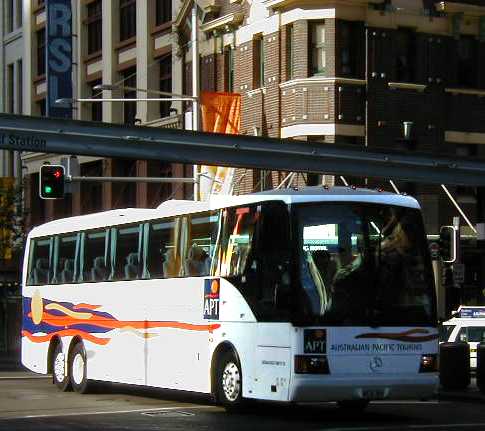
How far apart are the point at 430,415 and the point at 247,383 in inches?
114

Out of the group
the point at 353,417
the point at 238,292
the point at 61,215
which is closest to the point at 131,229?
the point at 238,292

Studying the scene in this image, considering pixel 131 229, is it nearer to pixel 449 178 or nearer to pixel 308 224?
pixel 308 224

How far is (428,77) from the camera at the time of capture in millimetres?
40469

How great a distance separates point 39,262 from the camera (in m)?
27.2

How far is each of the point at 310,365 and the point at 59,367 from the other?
29.6 feet

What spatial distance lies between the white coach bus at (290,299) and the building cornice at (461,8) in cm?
2064

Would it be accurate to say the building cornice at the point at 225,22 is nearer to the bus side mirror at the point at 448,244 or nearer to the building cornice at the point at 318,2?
the building cornice at the point at 318,2

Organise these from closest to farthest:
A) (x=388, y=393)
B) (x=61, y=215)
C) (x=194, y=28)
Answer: (x=388, y=393) < (x=194, y=28) < (x=61, y=215)

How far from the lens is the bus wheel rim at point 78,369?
2456cm

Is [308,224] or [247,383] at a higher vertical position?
[308,224]

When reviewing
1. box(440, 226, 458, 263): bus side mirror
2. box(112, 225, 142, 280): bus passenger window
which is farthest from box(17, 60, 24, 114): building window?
box(440, 226, 458, 263): bus side mirror

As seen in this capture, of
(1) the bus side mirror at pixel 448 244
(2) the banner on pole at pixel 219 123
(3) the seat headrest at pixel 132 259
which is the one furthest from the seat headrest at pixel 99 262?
(2) the banner on pole at pixel 219 123

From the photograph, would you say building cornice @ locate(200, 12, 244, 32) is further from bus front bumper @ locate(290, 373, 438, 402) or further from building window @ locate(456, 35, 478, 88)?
bus front bumper @ locate(290, 373, 438, 402)

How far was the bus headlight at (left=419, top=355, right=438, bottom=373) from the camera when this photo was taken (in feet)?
60.5
